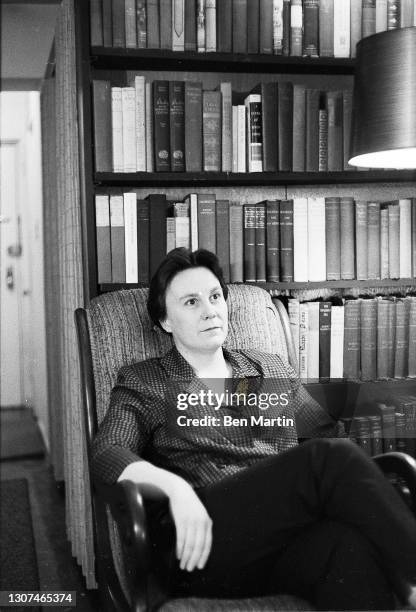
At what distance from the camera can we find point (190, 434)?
135 centimetres

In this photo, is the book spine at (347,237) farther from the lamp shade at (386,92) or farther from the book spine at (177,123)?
the book spine at (177,123)

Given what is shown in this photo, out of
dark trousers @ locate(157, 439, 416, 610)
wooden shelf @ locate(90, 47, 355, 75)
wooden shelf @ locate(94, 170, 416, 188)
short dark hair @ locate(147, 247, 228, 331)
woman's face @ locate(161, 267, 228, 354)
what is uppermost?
wooden shelf @ locate(90, 47, 355, 75)

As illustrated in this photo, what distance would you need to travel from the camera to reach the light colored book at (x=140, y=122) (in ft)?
6.04

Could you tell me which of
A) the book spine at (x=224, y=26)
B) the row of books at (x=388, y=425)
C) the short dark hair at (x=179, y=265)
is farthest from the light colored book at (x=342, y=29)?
the row of books at (x=388, y=425)

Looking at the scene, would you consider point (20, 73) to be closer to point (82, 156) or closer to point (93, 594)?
point (82, 156)

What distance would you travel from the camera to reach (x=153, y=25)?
183 centimetres

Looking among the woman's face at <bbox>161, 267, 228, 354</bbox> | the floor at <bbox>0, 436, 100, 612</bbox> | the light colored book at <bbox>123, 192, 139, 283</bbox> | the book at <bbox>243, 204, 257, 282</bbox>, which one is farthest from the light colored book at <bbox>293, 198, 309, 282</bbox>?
the floor at <bbox>0, 436, 100, 612</bbox>

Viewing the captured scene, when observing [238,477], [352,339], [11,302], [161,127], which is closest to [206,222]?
[161,127]

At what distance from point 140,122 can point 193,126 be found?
14 cm

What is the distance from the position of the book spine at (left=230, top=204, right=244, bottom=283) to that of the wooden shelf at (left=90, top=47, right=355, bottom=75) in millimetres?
379

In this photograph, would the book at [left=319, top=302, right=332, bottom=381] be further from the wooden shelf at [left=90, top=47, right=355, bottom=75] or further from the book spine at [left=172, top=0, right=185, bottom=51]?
the book spine at [left=172, top=0, right=185, bottom=51]

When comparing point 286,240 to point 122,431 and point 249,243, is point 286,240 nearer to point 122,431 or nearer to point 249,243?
point 249,243

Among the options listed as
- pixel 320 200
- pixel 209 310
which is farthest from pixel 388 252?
pixel 209 310

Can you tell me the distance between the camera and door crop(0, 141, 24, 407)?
13.5 feet
